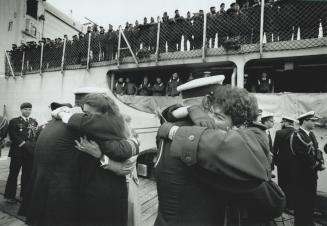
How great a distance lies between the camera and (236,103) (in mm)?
1268

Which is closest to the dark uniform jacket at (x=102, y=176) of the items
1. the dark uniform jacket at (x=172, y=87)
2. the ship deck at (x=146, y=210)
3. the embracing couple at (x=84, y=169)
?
the embracing couple at (x=84, y=169)

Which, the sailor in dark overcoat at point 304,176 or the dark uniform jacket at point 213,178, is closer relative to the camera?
the dark uniform jacket at point 213,178

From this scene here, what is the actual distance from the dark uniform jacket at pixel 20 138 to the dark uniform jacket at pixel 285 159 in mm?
4739

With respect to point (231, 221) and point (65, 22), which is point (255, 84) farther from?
point (65, 22)

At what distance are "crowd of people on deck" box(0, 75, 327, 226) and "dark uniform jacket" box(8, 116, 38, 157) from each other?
5.73 ft

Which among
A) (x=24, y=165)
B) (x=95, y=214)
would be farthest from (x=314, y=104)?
(x=24, y=165)

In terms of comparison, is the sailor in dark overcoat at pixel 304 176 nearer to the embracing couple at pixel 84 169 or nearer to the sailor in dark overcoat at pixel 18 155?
the embracing couple at pixel 84 169

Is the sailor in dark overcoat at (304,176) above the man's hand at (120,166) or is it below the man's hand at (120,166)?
below

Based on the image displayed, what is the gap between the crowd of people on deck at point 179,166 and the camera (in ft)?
3.51

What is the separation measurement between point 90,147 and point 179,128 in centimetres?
115

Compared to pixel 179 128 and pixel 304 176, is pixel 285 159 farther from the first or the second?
pixel 179 128

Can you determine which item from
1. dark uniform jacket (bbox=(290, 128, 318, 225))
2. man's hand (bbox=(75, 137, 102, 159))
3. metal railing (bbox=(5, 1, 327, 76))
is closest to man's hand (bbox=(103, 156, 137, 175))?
man's hand (bbox=(75, 137, 102, 159))

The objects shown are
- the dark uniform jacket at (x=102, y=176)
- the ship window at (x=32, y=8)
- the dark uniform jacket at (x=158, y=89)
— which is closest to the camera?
the dark uniform jacket at (x=102, y=176)

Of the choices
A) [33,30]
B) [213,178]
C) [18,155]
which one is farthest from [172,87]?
[33,30]
